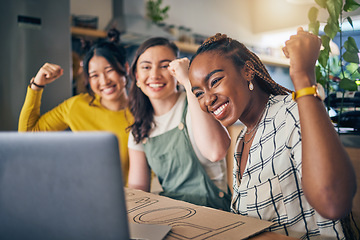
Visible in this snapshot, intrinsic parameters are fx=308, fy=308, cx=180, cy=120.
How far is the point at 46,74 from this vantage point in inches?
54.5

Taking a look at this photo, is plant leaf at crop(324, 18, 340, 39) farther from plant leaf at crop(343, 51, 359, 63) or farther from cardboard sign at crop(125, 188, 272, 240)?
cardboard sign at crop(125, 188, 272, 240)

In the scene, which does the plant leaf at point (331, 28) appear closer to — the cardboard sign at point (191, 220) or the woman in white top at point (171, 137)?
the woman in white top at point (171, 137)

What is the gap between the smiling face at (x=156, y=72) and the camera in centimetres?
131

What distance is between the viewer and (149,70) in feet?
4.33

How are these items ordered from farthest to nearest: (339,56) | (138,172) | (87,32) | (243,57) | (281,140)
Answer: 1. (87,32)
2. (138,172)
3. (339,56)
4. (243,57)
5. (281,140)

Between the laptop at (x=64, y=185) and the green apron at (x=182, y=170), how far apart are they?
0.81 meters

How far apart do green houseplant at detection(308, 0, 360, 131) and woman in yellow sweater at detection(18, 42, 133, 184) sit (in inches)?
34.6

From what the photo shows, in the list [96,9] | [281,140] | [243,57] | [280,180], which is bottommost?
[280,180]

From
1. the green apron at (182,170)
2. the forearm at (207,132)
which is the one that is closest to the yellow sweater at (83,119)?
the green apron at (182,170)

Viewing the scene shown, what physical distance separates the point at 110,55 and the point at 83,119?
347 millimetres

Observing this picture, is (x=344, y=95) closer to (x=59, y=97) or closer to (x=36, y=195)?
(x=36, y=195)

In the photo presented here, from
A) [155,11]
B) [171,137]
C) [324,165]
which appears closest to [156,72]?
[171,137]

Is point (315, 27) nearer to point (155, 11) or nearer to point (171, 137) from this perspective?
point (171, 137)

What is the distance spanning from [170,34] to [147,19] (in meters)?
0.29
